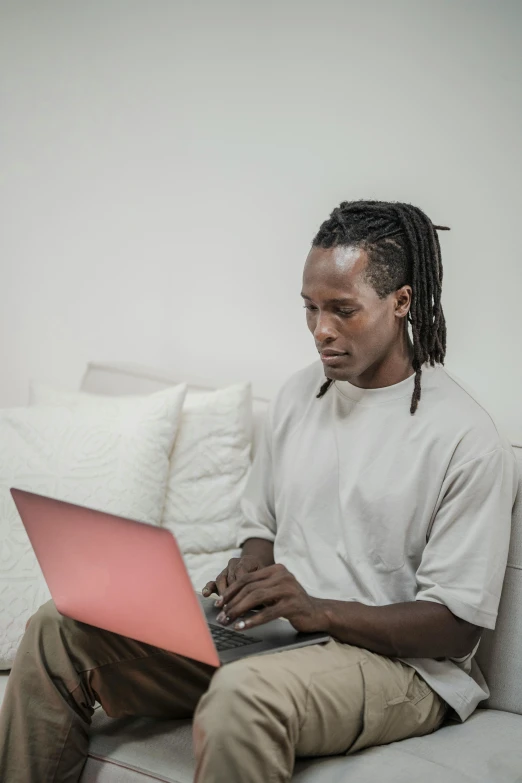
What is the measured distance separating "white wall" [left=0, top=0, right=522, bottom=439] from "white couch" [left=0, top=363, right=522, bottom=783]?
36 cm

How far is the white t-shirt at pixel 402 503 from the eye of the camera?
128cm

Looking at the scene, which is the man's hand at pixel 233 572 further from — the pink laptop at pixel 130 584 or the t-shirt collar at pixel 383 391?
the t-shirt collar at pixel 383 391

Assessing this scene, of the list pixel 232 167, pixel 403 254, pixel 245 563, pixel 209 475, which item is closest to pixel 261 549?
pixel 245 563

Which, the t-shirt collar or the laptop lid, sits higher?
the t-shirt collar

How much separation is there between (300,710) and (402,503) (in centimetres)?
38

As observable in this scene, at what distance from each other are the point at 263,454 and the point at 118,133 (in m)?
1.16

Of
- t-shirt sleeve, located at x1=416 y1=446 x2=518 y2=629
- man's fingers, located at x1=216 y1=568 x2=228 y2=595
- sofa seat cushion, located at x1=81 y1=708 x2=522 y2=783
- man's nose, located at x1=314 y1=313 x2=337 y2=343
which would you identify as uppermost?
man's nose, located at x1=314 y1=313 x2=337 y2=343

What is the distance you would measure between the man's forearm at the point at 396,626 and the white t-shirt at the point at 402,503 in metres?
0.03

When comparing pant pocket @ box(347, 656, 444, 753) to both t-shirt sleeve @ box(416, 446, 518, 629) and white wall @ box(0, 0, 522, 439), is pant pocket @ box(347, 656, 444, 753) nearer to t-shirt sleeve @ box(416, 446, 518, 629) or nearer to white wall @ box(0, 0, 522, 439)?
t-shirt sleeve @ box(416, 446, 518, 629)

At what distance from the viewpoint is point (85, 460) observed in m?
1.72

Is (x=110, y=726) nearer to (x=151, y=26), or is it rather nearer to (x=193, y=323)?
(x=193, y=323)

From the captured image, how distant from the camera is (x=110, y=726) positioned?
1.32 m

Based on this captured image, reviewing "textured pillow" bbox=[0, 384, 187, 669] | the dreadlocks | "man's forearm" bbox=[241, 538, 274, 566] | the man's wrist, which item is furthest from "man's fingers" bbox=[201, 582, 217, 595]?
the dreadlocks

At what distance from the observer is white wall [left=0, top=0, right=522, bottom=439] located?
182cm
